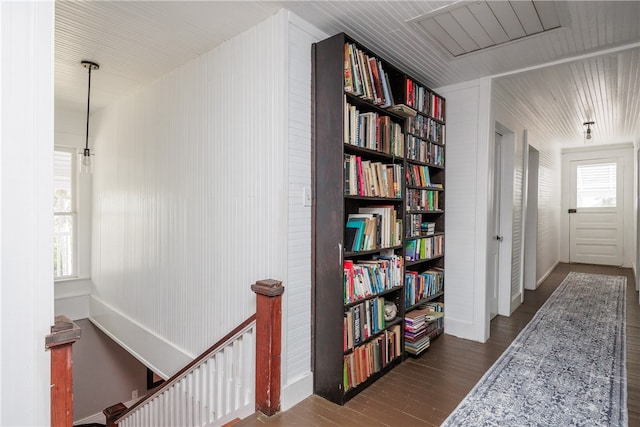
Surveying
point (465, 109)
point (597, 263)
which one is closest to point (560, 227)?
point (597, 263)

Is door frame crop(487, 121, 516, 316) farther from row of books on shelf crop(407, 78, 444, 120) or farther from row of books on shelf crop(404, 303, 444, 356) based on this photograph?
row of books on shelf crop(404, 303, 444, 356)

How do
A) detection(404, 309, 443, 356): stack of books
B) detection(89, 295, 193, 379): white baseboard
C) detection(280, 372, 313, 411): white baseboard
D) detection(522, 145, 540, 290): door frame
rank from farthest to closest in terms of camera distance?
detection(522, 145, 540, 290): door frame → detection(89, 295, 193, 379): white baseboard → detection(404, 309, 443, 356): stack of books → detection(280, 372, 313, 411): white baseboard

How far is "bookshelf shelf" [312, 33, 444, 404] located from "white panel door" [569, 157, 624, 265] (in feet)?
22.7

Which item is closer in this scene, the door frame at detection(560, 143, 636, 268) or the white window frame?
the white window frame

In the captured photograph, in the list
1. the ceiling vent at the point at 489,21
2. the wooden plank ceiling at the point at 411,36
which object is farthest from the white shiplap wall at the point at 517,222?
the ceiling vent at the point at 489,21

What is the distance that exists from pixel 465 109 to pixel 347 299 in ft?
7.76

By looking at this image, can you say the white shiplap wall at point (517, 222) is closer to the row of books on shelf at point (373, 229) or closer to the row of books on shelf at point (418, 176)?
the row of books on shelf at point (418, 176)

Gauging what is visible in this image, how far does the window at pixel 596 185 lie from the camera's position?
7328mm

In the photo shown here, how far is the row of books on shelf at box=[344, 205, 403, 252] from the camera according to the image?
249cm

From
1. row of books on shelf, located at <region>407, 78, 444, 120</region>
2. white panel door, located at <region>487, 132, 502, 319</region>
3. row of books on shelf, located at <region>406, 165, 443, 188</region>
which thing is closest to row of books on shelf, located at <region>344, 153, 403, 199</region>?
row of books on shelf, located at <region>406, 165, 443, 188</region>

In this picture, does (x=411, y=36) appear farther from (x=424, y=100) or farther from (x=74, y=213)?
(x=74, y=213)

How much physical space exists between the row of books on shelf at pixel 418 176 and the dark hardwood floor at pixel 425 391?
5.00ft

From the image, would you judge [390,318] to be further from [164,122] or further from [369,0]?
[164,122]

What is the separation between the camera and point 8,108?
4.14 feet
